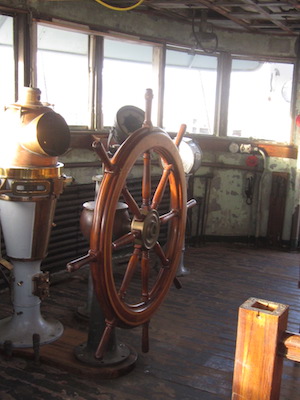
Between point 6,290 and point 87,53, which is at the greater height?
point 87,53

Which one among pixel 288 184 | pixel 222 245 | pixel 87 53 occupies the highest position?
pixel 87 53

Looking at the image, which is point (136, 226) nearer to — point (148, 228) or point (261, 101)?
point (148, 228)

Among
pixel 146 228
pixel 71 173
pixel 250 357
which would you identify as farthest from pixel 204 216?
pixel 250 357

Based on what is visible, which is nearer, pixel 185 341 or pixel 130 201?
pixel 130 201

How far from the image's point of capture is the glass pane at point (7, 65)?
365 centimetres

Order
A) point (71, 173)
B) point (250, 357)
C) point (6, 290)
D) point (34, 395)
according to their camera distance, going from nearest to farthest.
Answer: point (250, 357) < point (34, 395) < point (6, 290) < point (71, 173)

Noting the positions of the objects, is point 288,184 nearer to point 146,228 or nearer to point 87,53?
point 87,53

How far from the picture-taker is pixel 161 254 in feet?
8.18

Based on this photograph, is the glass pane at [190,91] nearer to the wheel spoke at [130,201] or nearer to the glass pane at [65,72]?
the glass pane at [65,72]

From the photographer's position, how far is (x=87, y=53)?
4348 mm

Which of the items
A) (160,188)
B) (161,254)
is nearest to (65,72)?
(160,188)

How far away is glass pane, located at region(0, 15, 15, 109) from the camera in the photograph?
3.65 meters

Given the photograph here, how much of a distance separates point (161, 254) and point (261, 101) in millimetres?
3636

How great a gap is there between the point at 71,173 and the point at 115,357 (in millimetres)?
1958
